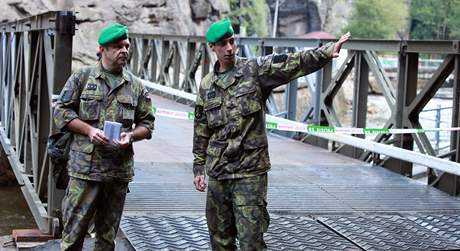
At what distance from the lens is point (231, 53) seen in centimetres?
452

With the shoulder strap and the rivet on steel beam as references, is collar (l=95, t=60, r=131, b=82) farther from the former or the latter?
the rivet on steel beam

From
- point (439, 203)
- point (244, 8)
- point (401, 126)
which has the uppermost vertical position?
point (244, 8)

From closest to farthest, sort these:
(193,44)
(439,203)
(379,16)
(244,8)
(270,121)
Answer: (439,203), (270,121), (193,44), (244,8), (379,16)

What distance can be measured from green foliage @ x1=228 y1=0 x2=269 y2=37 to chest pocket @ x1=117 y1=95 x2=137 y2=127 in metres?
53.3

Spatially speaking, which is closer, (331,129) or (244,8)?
(331,129)

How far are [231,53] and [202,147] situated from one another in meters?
0.61

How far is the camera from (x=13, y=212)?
1053 centimetres

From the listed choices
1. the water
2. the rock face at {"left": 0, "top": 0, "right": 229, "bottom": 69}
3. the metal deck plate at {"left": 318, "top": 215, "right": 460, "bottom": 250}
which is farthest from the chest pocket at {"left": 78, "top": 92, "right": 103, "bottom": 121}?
the rock face at {"left": 0, "top": 0, "right": 229, "bottom": 69}

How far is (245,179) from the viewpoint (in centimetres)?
447

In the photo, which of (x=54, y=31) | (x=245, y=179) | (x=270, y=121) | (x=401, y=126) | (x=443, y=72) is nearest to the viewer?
(x=245, y=179)

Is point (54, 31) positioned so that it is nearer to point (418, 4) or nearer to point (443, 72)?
point (443, 72)

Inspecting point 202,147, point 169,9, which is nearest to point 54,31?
point 202,147

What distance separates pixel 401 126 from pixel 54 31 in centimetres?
405

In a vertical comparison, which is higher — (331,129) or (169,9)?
(169,9)
